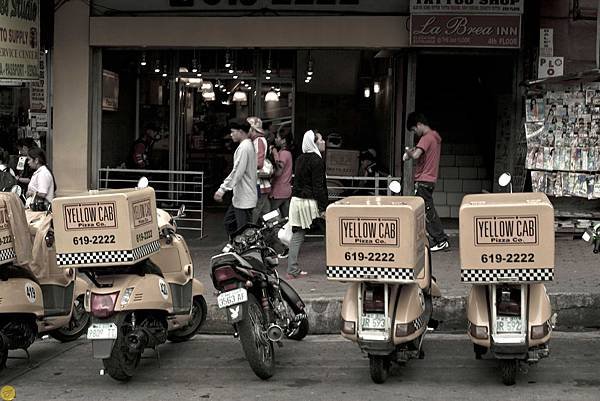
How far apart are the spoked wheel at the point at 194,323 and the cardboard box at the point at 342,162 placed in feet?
21.8

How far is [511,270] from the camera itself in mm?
6199

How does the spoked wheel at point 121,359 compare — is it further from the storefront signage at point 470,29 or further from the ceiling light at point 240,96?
the ceiling light at point 240,96

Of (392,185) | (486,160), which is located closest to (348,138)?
(486,160)

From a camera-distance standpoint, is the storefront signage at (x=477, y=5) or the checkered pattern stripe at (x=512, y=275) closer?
the checkered pattern stripe at (x=512, y=275)

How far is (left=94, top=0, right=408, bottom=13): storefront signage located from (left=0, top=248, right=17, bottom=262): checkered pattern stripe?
705cm

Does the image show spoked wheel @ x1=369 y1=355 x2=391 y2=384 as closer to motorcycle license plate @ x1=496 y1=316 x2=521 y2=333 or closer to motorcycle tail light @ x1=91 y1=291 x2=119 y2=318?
motorcycle license plate @ x1=496 y1=316 x2=521 y2=333

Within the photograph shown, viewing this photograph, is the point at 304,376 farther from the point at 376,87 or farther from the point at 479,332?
the point at 376,87

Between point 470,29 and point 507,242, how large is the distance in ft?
21.6

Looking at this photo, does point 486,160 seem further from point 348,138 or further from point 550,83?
point 550,83

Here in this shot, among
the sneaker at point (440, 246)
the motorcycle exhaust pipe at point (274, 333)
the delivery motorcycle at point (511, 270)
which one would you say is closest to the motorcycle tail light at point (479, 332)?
the delivery motorcycle at point (511, 270)

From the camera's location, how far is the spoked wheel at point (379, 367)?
644 centimetres

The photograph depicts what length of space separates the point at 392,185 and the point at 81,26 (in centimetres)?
702

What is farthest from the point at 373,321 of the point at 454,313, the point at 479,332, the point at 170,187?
the point at 170,187

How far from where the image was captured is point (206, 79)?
1572cm
